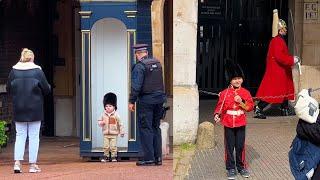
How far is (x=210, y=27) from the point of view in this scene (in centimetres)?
1486

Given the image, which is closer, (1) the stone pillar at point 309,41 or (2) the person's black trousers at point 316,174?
(2) the person's black trousers at point 316,174

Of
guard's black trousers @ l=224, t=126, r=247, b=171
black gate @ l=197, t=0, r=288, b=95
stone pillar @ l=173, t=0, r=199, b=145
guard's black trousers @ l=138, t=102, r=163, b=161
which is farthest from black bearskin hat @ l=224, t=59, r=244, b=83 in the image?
black gate @ l=197, t=0, r=288, b=95

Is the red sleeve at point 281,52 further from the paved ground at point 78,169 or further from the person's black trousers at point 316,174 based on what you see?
the person's black trousers at point 316,174

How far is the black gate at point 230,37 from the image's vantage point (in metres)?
14.8

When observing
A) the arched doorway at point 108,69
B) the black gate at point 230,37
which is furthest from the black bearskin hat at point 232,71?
the black gate at point 230,37

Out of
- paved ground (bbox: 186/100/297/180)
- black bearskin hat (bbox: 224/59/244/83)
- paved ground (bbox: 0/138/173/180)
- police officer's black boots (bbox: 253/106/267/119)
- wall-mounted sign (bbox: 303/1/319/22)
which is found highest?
wall-mounted sign (bbox: 303/1/319/22)

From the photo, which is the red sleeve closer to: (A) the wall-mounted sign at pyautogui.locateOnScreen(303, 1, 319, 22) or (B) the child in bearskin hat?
(A) the wall-mounted sign at pyautogui.locateOnScreen(303, 1, 319, 22)

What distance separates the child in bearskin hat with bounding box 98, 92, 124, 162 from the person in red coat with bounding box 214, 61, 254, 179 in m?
2.34

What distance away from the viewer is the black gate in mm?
14836

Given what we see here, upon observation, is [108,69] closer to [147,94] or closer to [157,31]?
[157,31]

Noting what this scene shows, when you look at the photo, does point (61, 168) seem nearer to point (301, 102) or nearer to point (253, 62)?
point (301, 102)

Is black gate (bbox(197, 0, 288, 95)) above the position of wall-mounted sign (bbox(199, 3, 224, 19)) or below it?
below

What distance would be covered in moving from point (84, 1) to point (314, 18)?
16.1 ft

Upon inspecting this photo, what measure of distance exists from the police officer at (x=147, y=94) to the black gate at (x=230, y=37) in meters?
5.85
